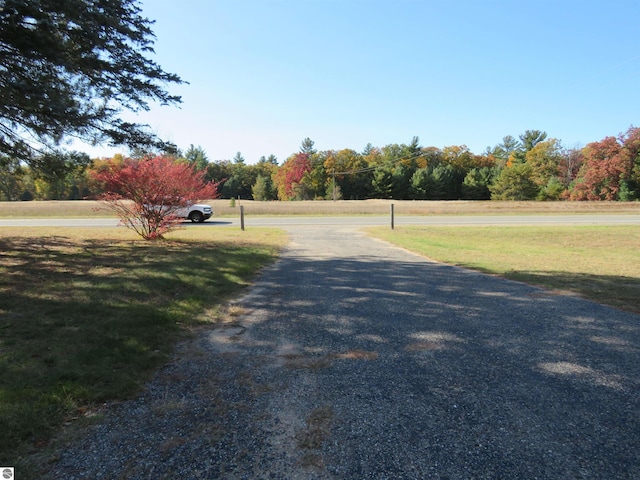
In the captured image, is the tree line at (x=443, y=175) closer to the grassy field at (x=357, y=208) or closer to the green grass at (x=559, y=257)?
the grassy field at (x=357, y=208)

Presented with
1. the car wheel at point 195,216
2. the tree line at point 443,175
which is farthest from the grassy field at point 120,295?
the tree line at point 443,175

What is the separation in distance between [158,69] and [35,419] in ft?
25.7

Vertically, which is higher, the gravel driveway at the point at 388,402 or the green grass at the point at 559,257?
the gravel driveway at the point at 388,402

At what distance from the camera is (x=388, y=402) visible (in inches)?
101

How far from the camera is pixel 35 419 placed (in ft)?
7.49

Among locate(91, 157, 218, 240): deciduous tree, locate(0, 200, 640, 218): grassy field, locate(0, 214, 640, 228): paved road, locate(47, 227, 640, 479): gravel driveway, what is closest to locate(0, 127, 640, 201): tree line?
locate(0, 200, 640, 218): grassy field

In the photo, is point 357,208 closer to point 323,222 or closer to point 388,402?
point 323,222

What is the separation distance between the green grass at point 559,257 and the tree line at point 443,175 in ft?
117

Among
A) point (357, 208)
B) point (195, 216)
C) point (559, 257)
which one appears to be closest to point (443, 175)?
point (357, 208)

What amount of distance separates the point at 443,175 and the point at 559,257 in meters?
63.7

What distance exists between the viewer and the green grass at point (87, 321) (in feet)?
8.09

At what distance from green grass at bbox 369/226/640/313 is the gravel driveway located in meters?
1.59

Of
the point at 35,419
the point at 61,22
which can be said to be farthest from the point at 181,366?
the point at 61,22

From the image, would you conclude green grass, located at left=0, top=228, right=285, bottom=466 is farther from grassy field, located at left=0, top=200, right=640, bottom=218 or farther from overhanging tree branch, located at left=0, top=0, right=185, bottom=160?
grassy field, located at left=0, top=200, right=640, bottom=218
